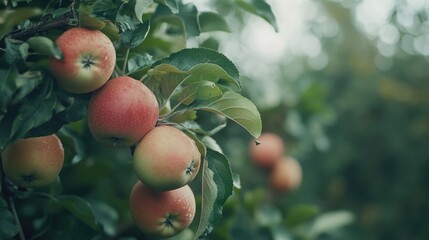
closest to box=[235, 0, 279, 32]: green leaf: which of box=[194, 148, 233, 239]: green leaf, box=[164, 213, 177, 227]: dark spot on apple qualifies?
box=[194, 148, 233, 239]: green leaf

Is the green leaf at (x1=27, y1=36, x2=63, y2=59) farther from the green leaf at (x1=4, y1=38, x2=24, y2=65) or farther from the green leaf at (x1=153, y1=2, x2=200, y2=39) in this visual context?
the green leaf at (x1=153, y1=2, x2=200, y2=39)

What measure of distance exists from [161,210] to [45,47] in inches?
14.5

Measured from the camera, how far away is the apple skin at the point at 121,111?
0.98 metres

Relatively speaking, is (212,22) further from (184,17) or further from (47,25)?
(47,25)

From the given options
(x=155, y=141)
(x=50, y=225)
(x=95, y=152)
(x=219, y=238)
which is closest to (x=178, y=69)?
(x=155, y=141)

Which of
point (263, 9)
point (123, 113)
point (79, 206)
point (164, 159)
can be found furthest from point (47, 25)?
point (263, 9)

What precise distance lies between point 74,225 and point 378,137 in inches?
111

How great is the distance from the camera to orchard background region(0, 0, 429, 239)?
3.30 ft

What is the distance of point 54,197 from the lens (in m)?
1.25

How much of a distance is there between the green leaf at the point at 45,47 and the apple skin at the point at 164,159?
0.72 ft

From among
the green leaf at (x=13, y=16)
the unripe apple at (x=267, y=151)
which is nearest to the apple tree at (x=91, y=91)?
the green leaf at (x=13, y=16)

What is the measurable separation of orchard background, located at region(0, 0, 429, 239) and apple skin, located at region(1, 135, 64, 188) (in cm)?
6

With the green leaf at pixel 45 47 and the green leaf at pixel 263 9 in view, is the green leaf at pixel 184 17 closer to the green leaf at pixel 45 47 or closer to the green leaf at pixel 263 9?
the green leaf at pixel 263 9

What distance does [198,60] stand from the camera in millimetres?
1055
